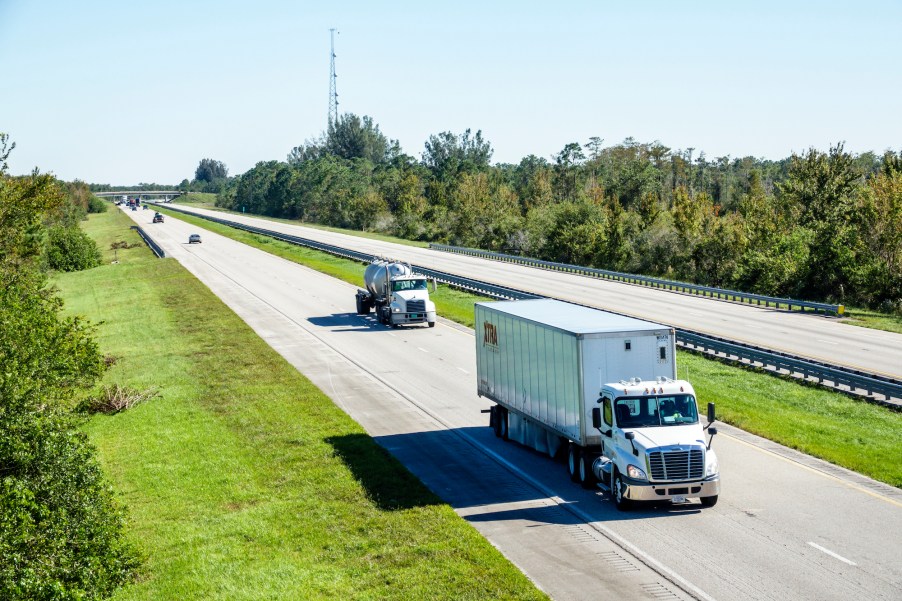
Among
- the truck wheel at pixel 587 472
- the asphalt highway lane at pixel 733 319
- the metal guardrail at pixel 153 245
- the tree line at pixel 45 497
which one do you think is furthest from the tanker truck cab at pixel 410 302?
the metal guardrail at pixel 153 245

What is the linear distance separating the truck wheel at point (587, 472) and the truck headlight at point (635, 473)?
1889 millimetres

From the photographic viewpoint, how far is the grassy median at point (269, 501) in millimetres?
16031

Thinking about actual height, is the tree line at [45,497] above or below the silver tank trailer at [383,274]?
below

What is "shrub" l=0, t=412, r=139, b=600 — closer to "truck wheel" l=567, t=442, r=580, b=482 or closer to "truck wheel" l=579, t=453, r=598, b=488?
"truck wheel" l=579, t=453, r=598, b=488

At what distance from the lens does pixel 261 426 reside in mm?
27578

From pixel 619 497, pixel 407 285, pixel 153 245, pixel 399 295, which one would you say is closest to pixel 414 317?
pixel 399 295

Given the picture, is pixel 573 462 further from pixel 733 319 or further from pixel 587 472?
pixel 733 319

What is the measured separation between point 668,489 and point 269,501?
8.35 m

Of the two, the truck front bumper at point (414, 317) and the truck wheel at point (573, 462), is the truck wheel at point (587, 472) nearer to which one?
the truck wheel at point (573, 462)

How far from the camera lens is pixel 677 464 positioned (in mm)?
18219

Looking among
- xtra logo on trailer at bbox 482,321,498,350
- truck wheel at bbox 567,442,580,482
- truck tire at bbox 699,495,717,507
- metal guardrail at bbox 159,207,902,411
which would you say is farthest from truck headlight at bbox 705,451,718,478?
metal guardrail at bbox 159,207,902,411

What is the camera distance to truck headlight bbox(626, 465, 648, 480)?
18266 mm

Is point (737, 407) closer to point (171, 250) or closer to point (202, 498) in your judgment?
point (202, 498)

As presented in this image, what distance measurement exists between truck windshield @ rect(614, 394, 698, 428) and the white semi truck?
0.02 meters
